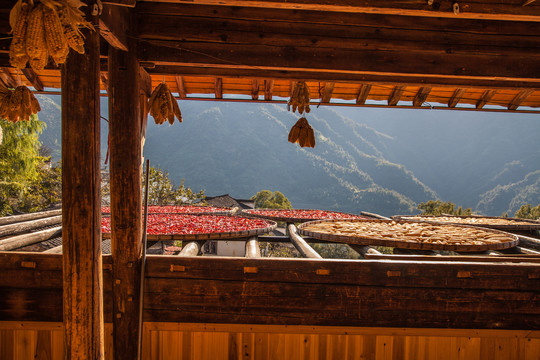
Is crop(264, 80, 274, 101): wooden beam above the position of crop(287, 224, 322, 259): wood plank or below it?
above

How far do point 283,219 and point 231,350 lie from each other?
3.02 meters

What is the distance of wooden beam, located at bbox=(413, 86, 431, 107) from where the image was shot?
413 cm

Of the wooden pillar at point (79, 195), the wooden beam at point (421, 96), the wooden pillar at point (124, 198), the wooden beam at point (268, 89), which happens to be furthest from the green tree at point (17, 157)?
the wooden beam at point (421, 96)

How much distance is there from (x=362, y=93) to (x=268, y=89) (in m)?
1.17

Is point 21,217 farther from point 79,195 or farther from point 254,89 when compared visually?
point 254,89

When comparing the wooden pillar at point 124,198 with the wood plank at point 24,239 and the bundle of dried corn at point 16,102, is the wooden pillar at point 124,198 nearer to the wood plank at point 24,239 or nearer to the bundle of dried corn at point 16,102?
the wood plank at point 24,239

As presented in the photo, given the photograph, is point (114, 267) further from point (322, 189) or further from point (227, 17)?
point (322, 189)

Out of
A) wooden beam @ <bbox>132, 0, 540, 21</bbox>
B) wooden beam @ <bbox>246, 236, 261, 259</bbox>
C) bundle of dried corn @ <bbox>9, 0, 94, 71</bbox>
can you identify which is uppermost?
wooden beam @ <bbox>132, 0, 540, 21</bbox>

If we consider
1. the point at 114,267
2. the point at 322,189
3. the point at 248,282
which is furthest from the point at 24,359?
the point at 322,189

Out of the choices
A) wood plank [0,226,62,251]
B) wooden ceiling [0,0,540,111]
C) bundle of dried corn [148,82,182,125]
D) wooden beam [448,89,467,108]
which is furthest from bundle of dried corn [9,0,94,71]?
wooden beam [448,89,467,108]

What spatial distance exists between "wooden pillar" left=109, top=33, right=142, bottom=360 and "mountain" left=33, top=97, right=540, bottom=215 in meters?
65.9

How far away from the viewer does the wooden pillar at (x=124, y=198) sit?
263 cm

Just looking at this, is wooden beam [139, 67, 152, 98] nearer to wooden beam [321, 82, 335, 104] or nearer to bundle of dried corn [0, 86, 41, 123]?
bundle of dried corn [0, 86, 41, 123]

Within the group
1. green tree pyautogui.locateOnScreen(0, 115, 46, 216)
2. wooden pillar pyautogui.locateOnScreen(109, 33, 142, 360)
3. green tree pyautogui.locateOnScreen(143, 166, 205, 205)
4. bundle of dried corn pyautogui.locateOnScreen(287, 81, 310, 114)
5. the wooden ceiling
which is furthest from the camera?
green tree pyautogui.locateOnScreen(143, 166, 205, 205)
